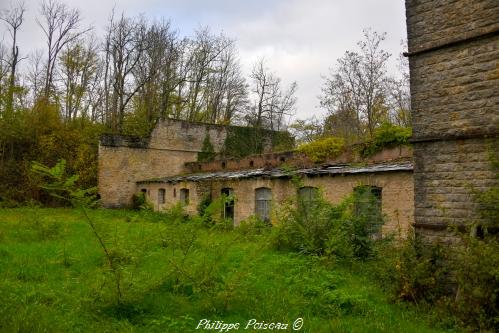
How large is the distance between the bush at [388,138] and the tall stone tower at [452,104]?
6.85 metres

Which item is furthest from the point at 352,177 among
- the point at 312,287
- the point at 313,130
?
the point at 313,130

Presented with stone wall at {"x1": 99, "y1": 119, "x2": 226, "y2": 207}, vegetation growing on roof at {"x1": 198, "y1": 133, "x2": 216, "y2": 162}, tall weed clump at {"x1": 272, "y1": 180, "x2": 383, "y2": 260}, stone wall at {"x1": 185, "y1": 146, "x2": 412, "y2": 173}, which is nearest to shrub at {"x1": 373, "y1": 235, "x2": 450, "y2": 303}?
tall weed clump at {"x1": 272, "y1": 180, "x2": 383, "y2": 260}

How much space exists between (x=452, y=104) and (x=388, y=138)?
7.60 m

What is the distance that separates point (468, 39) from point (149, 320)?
666cm

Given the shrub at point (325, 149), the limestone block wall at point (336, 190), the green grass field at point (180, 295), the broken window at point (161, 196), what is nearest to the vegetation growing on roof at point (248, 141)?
the broken window at point (161, 196)

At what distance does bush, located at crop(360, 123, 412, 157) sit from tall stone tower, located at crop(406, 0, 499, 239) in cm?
685

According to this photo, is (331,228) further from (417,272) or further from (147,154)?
(147,154)

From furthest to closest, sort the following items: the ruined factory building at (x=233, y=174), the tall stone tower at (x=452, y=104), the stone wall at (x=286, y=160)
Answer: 1. the stone wall at (x=286, y=160)
2. the ruined factory building at (x=233, y=174)
3. the tall stone tower at (x=452, y=104)

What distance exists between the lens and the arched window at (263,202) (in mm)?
16844

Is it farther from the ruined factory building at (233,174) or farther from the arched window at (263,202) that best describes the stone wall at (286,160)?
the arched window at (263,202)

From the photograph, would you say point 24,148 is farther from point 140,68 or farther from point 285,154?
point 285,154

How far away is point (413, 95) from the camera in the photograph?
773 cm

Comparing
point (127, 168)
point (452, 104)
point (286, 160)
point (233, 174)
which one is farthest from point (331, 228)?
point (127, 168)

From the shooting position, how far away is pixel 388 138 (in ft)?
48.1
